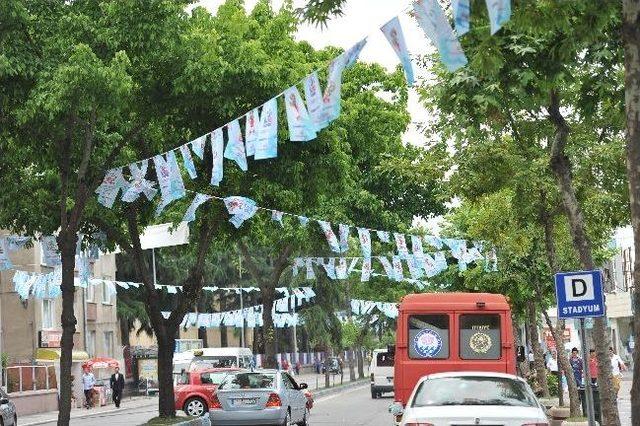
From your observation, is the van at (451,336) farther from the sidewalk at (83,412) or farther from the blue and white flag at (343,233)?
the sidewalk at (83,412)

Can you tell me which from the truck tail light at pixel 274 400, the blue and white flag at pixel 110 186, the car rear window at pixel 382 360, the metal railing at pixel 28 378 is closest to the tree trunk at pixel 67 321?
the blue and white flag at pixel 110 186

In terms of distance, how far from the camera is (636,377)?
35.2 ft

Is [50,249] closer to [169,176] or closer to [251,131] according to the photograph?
[169,176]

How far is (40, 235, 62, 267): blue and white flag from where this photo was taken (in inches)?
1104

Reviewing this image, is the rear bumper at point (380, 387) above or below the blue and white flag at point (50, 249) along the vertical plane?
below

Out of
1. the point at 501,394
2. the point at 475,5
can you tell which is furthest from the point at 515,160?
the point at 475,5

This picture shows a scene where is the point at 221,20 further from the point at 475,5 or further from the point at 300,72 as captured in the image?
the point at 475,5

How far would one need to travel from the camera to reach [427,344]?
22.5m

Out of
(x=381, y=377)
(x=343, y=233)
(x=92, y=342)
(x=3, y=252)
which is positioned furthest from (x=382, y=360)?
(x=3, y=252)

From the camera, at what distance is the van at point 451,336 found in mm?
22250

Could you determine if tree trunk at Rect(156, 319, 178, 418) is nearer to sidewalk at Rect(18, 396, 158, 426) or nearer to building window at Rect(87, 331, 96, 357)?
sidewalk at Rect(18, 396, 158, 426)

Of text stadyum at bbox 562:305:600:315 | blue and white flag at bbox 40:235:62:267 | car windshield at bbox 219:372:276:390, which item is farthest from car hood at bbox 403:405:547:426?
blue and white flag at bbox 40:235:62:267

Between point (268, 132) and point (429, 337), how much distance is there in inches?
221

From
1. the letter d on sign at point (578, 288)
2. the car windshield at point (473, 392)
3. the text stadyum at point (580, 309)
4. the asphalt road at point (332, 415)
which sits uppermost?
the letter d on sign at point (578, 288)
